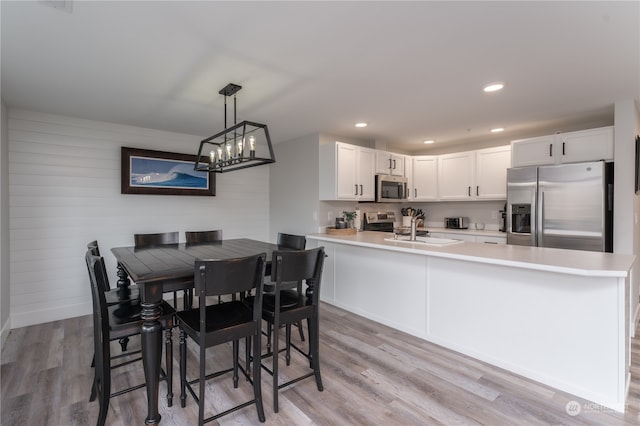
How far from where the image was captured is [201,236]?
3.93 metres

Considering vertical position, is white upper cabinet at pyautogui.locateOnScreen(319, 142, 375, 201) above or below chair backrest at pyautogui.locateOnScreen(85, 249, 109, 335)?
above

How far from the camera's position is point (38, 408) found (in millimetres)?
→ 2068

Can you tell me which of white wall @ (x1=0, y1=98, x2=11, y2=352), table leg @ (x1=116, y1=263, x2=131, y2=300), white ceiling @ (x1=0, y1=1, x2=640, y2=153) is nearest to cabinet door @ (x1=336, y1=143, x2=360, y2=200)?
white ceiling @ (x1=0, y1=1, x2=640, y2=153)

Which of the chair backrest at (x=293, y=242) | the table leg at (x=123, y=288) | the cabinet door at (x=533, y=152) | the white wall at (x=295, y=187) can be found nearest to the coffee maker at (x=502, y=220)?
the cabinet door at (x=533, y=152)

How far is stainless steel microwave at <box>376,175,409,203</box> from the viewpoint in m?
4.88

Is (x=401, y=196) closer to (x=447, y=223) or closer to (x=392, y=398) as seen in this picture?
(x=447, y=223)

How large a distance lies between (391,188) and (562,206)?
2.18 m

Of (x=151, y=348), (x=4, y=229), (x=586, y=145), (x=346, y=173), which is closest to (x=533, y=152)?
(x=586, y=145)

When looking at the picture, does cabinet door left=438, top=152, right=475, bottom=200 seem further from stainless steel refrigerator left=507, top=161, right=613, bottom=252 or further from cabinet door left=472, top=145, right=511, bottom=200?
stainless steel refrigerator left=507, top=161, right=613, bottom=252

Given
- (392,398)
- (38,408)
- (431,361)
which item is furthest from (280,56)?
(38,408)

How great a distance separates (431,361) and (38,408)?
9.22 ft

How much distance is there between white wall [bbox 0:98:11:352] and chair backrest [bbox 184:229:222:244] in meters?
1.68

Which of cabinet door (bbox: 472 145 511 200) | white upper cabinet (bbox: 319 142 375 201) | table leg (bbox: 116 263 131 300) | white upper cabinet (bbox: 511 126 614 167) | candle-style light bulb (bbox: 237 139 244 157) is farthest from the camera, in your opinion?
cabinet door (bbox: 472 145 511 200)

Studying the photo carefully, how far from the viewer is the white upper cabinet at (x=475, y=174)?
4.60m
